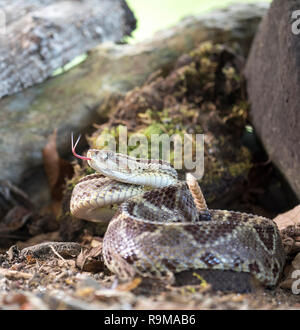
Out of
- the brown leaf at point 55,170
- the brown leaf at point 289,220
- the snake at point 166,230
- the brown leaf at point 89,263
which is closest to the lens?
the snake at point 166,230

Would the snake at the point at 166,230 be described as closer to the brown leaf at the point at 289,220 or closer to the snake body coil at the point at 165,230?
the snake body coil at the point at 165,230

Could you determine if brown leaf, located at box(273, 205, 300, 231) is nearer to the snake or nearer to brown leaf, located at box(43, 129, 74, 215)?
the snake

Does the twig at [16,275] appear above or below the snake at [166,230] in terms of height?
below

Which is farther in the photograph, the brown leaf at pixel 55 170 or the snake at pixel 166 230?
the brown leaf at pixel 55 170

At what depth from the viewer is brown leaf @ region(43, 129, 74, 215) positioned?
6152 millimetres

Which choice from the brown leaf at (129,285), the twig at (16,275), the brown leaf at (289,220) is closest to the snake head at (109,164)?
the twig at (16,275)

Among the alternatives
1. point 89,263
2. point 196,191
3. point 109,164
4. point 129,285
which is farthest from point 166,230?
point 109,164

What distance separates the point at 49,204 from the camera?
6.65 m

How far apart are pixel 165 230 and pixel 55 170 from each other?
11.3ft

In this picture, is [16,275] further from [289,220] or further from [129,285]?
[289,220]

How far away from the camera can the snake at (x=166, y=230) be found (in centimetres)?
320

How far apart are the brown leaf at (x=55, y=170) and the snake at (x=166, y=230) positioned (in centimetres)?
185

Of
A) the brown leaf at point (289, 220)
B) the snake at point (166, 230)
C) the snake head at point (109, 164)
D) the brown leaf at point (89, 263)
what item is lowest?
the brown leaf at point (289, 220)

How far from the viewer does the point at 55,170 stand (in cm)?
624
